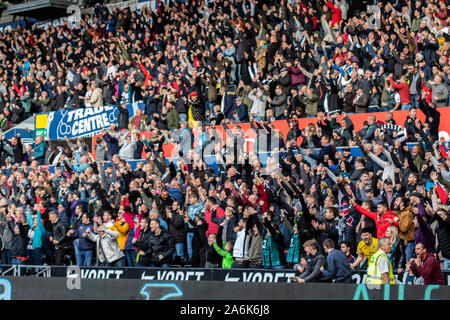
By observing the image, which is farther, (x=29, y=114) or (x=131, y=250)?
(x=29, y=114)

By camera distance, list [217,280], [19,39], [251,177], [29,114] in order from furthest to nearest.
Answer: [19,39] < [29,114] < [251,177] < [217,280]

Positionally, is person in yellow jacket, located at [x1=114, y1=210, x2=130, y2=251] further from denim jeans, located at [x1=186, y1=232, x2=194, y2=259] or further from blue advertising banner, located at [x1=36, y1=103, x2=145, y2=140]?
blue advertising banner, located at [x1=36, y1=103, x2=145, y2=140]

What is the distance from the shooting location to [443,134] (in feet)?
45.8

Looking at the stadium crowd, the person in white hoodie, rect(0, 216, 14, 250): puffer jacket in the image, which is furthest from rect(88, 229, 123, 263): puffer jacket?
the person in white hoodie

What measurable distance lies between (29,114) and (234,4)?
25.8 ft

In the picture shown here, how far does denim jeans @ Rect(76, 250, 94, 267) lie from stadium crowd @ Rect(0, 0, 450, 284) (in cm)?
5

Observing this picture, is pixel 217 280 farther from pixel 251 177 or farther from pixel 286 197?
pixel 251 177

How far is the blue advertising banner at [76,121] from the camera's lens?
70.1ft

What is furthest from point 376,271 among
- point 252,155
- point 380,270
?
point 252,155

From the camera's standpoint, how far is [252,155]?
1570cm

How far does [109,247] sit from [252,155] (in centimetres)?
378

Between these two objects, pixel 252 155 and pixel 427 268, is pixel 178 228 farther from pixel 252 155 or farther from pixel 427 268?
pixel 427 268

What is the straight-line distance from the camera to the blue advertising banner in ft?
70.1

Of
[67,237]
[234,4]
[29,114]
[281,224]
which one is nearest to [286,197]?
[281,224]
